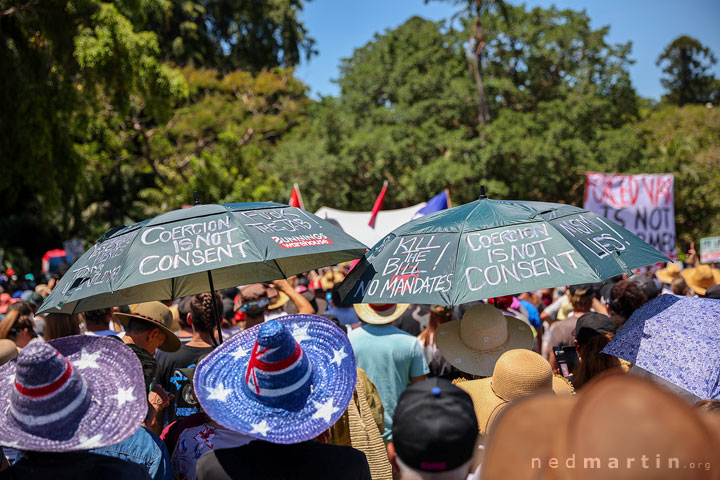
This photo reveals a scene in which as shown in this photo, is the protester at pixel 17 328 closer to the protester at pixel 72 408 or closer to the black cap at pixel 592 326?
the protester at pixel 72 408

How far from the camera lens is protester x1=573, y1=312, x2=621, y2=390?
318 centimetres

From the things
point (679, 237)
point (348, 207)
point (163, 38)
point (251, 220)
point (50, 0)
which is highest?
point (163, 38)

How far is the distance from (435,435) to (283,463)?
69 cm

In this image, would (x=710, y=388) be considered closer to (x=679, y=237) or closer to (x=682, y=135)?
(x=679, y=237)

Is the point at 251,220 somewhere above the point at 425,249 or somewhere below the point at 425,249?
above

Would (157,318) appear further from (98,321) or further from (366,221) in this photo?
(366,221)

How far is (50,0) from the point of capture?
12469mm

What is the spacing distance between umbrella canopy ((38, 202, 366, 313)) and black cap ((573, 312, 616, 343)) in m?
1.46

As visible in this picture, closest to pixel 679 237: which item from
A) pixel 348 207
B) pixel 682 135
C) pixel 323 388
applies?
pixel 682 135

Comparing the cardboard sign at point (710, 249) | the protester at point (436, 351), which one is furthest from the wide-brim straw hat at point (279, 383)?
the cardboard sign at point (710, 249)

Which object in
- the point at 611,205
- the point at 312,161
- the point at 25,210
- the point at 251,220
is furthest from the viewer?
the point at 25,210

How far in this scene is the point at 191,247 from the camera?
3.12 meters

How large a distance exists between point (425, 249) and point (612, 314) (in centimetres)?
243

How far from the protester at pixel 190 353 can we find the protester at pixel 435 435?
185 centimetres
